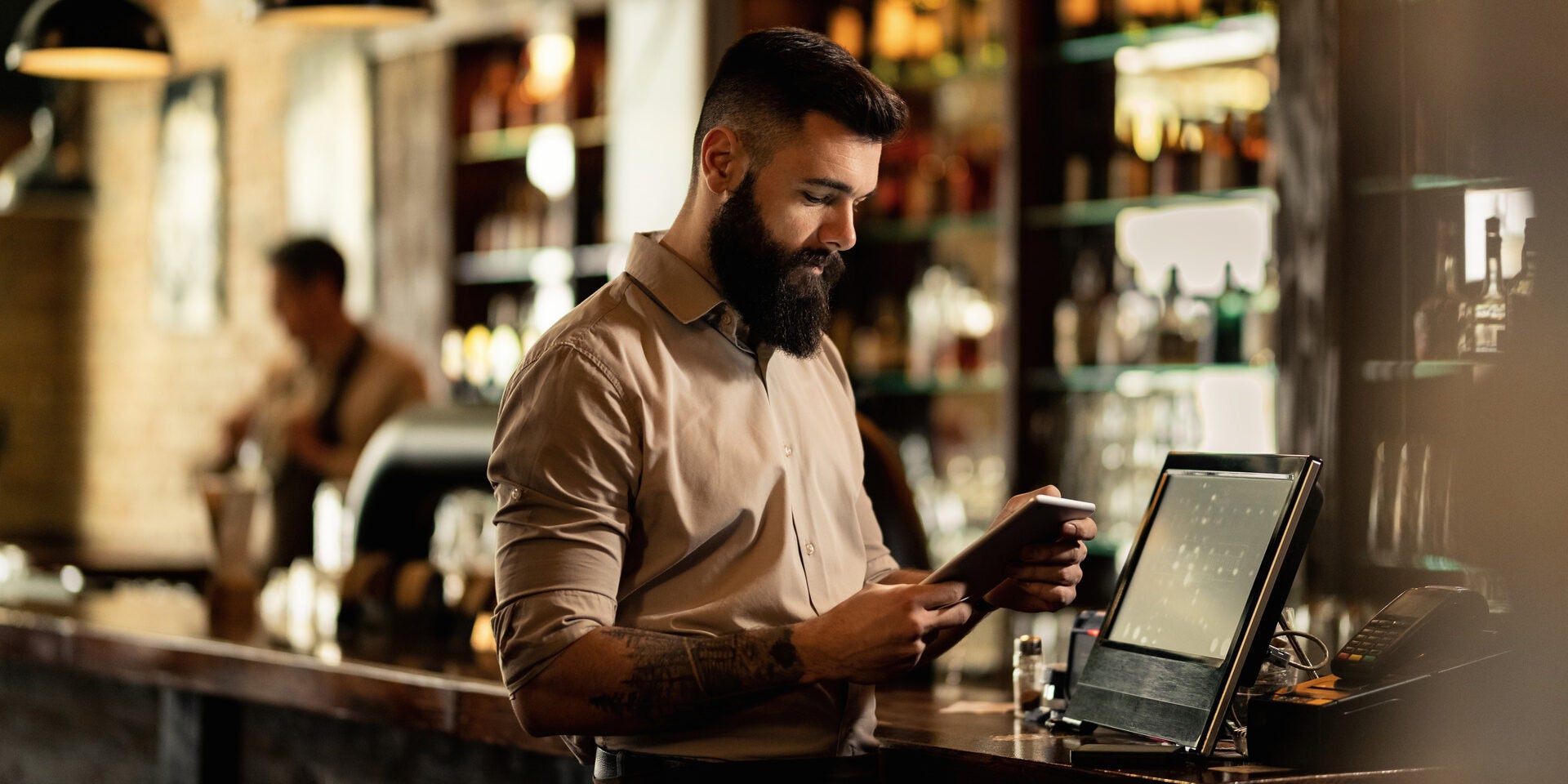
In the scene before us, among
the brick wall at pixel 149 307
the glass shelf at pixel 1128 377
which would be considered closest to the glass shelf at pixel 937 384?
the glass shelf at pixel 1128 377

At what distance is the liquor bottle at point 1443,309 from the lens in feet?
6.58

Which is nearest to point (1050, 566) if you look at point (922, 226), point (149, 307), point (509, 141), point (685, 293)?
point (685, 293)

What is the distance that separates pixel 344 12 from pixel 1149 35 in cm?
192

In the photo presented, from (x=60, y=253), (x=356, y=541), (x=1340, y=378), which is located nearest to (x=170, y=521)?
(x=60, y=253)

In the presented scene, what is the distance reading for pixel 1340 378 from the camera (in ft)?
11.0

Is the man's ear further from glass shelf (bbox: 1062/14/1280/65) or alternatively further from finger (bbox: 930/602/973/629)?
glass shelf (bbox: 1062/14/1280/65)

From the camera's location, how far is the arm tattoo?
1.61 metres

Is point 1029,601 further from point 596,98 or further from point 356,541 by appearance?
point 596,98

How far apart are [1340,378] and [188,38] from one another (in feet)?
20.1

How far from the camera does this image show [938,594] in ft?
5.32

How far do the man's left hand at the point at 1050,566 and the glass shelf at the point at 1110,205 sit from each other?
235 centimetres

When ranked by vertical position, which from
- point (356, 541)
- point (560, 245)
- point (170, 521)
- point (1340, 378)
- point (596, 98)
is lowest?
point (170, 521)

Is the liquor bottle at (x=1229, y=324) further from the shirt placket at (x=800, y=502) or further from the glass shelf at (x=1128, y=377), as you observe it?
the shirt placket at (x=800, y=502)

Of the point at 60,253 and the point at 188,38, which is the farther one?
the point at 60,253
